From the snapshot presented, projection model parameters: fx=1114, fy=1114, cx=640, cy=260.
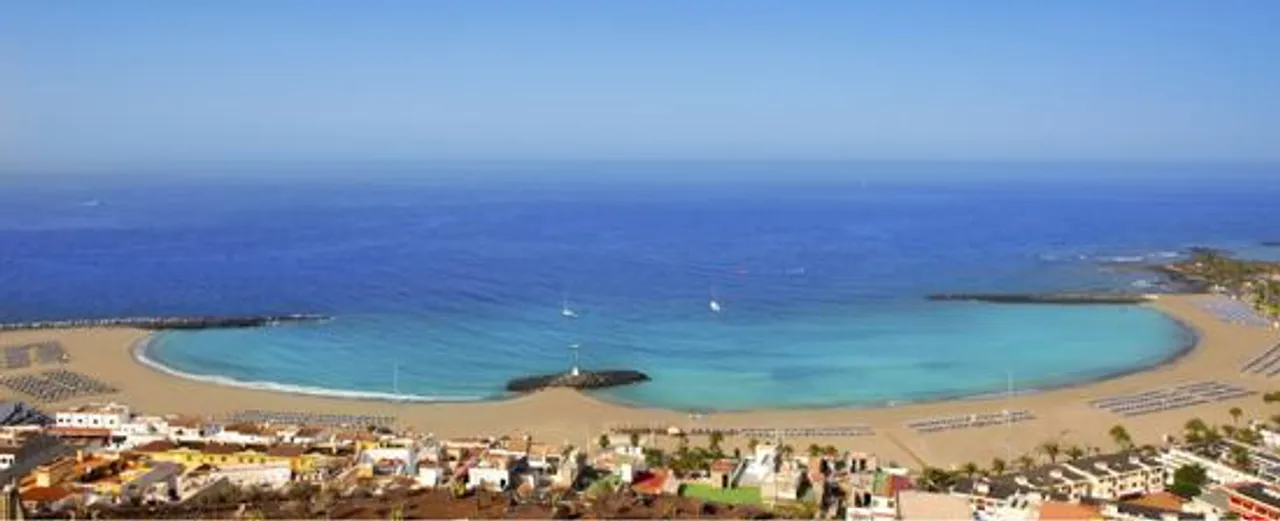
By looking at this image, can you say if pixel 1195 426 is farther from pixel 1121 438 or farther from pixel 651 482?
pixel 651 482

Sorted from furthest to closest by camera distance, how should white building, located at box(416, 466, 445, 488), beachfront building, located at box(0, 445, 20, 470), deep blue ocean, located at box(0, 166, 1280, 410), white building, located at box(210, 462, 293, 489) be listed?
deep blue ocean, located at box(0, 166, 1280, 410) → beachfront building, located at box(0, 445, 20, 470) → white building, located at box(210, 462, 293, 489) → white building, located at box(416, 466, 445, 488)

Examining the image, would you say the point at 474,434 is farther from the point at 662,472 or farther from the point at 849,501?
the point at 849,501

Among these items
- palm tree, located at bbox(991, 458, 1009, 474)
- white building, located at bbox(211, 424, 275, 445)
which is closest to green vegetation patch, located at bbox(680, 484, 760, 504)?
palm tree, located at bbox(991, 458, 1009, 474)

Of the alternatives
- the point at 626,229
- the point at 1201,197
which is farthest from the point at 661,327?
the point at 1201,197

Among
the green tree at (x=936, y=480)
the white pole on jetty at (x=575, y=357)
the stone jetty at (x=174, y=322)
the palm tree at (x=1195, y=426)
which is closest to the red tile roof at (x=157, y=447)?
the white pole on jetty at (x=575, y=357)

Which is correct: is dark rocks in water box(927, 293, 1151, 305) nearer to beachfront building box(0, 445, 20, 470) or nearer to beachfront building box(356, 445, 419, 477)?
beachfront building box(356, 445, 419, 477)

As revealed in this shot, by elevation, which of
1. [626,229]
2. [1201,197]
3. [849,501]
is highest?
[1201,197]

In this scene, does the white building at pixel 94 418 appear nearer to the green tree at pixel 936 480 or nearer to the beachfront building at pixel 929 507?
the beachfront building at pixel 929 507
